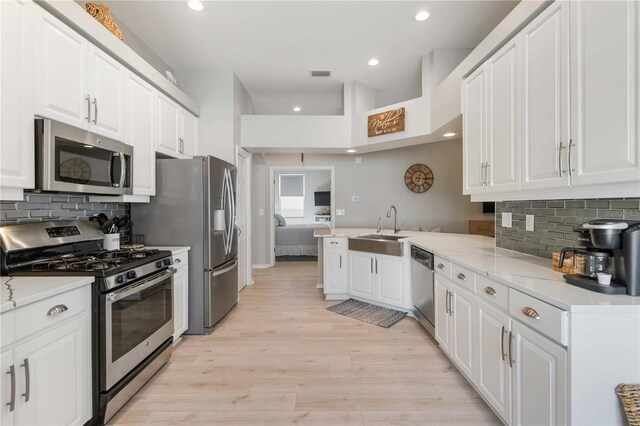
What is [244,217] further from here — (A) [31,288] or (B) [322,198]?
(B) [322,198]

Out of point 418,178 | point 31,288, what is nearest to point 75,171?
point 31,288

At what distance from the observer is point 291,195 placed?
411 inches

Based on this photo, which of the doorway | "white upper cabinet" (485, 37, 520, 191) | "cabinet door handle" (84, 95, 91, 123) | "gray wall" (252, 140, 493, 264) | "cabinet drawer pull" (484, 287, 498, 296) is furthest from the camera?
"gray wall" (252, 140, 493, 264)

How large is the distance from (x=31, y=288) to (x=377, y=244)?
3.00 metres

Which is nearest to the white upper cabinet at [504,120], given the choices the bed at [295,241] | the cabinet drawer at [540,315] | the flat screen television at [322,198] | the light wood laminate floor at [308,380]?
the cabinet drawer at [540,315]

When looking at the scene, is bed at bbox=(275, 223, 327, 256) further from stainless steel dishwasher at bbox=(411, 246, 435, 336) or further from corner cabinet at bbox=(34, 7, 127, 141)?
corner cabinet at bbox=(34, 7, 127, 141)

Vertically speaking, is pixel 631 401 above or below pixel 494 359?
above

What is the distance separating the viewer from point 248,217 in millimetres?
4547

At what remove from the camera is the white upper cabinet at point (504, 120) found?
1877 millimetres

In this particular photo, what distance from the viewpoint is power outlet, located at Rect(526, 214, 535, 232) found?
2.19 meters

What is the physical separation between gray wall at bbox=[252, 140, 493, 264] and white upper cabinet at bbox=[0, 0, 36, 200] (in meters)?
4.18

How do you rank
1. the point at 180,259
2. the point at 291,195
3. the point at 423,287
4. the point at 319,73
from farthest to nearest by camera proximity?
the point at 291,195 → the point at 319,73 → the point at 423,287 → the point at 180,259

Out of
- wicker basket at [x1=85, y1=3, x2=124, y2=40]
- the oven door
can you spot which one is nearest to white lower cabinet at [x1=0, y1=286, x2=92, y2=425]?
the oven door

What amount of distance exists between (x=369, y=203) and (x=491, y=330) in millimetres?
4309
